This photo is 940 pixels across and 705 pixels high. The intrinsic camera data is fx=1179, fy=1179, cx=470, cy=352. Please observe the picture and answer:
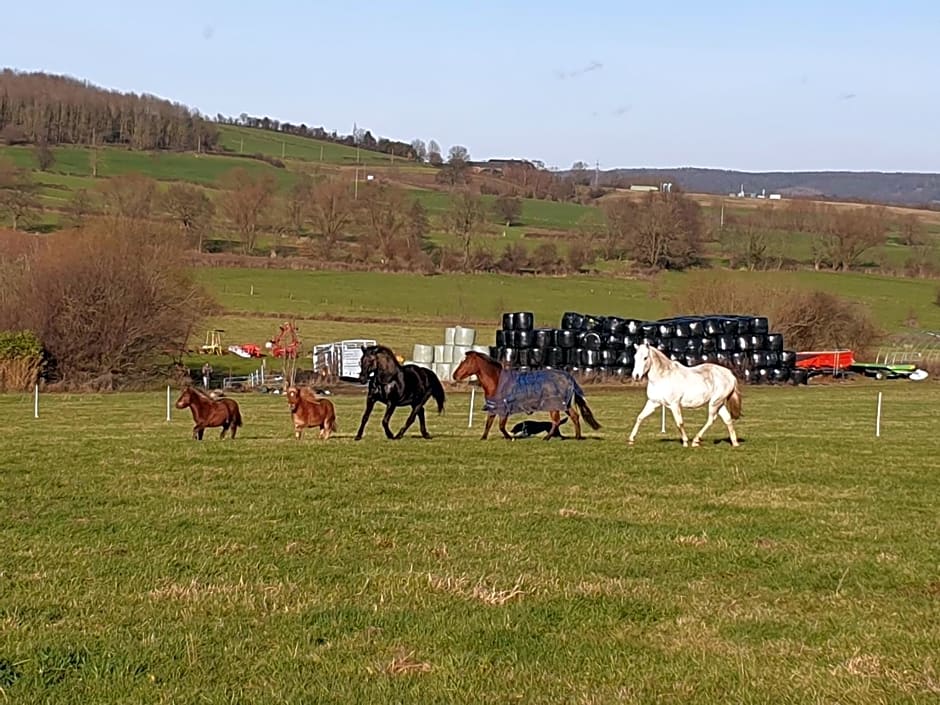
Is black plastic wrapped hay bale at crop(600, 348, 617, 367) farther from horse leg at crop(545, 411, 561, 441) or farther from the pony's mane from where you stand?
the pony's mane

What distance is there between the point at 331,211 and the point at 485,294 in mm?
19372

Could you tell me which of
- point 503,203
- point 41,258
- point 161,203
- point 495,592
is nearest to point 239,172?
point 161,203

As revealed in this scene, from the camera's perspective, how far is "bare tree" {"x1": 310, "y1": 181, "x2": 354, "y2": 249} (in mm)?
93625

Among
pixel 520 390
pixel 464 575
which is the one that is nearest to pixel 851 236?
pixel 520 390

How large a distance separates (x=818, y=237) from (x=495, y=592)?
94.1 meters

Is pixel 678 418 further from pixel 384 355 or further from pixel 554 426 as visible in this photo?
pixel 384 355

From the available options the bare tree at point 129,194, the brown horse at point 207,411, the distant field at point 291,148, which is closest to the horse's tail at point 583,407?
the brown horse at point 207,411

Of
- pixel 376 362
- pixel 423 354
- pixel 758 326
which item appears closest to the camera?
pixel 376 362

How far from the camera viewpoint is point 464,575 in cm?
849

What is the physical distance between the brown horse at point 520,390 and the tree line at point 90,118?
11163 cm

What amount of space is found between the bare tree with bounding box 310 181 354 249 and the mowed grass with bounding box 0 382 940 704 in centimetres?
7840

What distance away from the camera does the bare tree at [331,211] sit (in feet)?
307

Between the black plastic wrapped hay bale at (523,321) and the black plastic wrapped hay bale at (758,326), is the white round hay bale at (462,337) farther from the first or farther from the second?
the black plastic wrapped hay bale at (758,326)

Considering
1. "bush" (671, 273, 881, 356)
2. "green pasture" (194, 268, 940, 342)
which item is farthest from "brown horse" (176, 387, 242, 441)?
"green pasture" (194, 268, 940, 342)
